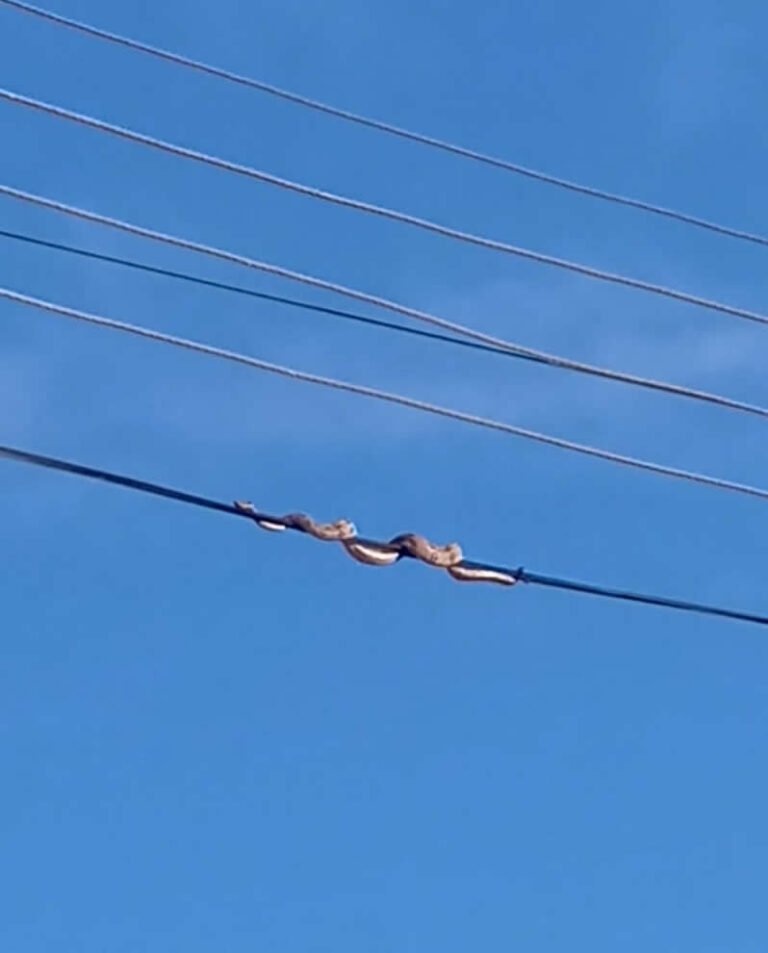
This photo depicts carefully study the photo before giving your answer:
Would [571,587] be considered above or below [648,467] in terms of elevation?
below

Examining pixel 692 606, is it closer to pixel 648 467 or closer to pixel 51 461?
pixel 648 467

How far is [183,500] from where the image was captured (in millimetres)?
12555

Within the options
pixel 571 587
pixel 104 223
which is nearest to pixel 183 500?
pixel 104 223

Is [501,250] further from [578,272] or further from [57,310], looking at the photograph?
[57,310]

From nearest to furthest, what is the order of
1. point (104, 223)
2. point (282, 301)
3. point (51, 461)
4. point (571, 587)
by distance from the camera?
1. point (51, 461)
2. point (104, 223)
3. point (571, 587)
4. point (282, 301)

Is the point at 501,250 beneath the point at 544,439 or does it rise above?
above

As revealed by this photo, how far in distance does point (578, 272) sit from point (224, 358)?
256cm

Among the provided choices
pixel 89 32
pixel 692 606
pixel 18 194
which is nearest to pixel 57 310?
pixel 18 194

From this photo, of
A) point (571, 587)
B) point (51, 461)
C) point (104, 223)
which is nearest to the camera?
point (51, 461)

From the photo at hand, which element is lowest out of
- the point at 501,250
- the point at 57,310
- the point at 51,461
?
the point at 51,461

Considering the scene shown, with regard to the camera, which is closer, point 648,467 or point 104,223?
point 104,223

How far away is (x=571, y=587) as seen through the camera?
45.8 feet

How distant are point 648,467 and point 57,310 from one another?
3873 mm

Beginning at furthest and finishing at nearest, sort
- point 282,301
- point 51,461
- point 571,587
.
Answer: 1. point 282,301
2. point 571,587
3. point 51,461
